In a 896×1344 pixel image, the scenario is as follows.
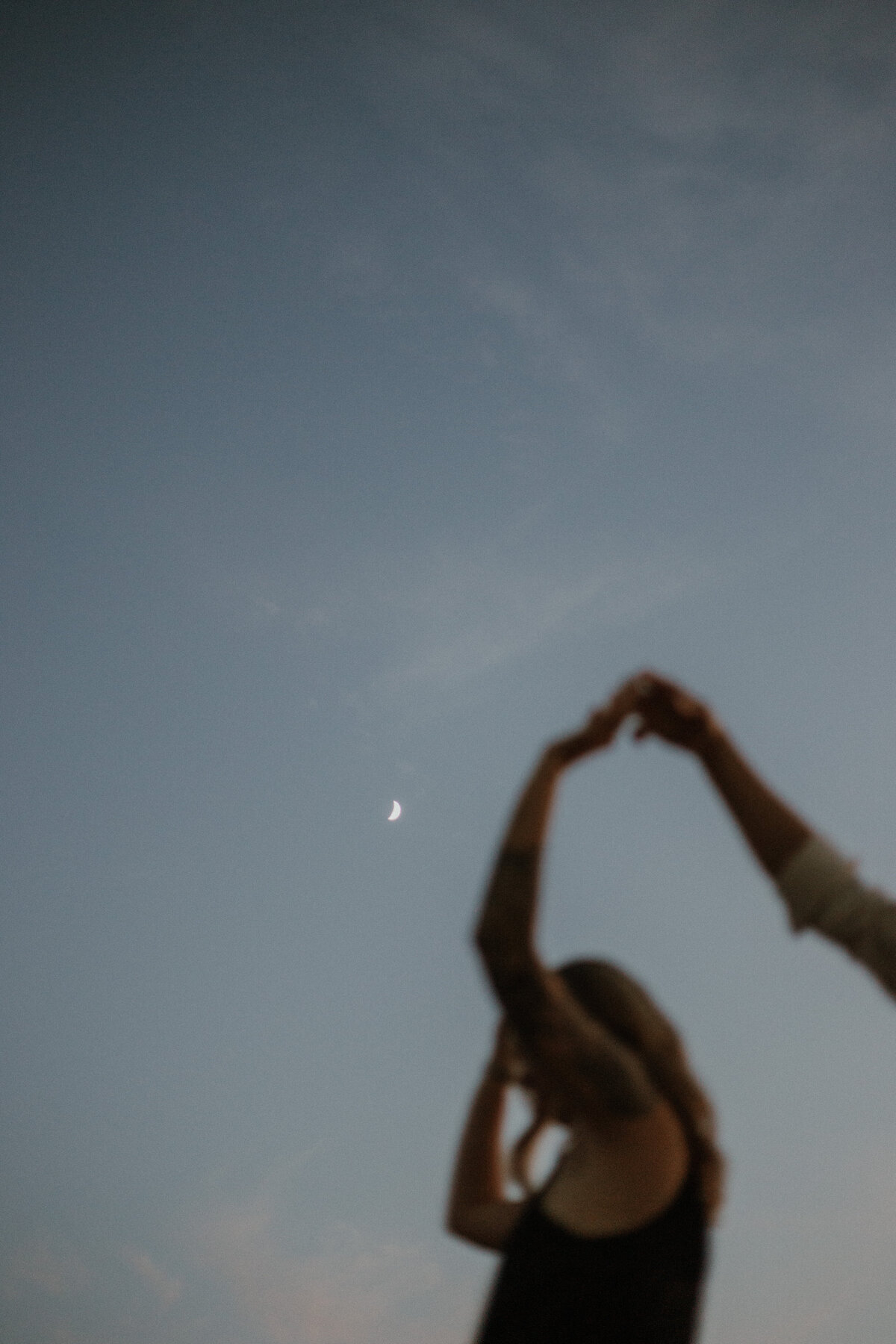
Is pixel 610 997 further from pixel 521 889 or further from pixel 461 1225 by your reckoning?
pixel 461 1225

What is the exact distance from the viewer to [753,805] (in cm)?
277

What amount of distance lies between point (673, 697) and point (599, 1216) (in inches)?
58.7

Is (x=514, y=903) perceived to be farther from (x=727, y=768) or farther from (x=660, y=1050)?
(x=727, y=768)

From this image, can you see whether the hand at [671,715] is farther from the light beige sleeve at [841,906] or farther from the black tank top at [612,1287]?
the black tank top at [612,1287]

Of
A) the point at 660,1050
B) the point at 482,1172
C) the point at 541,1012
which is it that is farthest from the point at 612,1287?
the point at 482,1172

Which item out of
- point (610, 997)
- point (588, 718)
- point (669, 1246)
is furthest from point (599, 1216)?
point (588, 718)

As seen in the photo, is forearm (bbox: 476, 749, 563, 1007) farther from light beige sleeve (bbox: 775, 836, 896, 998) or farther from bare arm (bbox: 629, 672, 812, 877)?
light beige sleeve (bbox: 775, 836, 896, 998)

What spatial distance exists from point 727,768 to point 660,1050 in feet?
2.84

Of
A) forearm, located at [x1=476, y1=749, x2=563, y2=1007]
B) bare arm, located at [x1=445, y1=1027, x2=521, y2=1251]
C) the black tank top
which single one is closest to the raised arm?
forearm, located at [x1=476, y1=749, x2=563, y2=1007]

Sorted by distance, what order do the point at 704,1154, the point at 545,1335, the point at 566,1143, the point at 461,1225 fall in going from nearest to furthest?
the point at 545,1335
the point at 704,1154
the point at 566,1143
the point at 461,1225

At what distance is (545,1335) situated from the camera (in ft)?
7.88

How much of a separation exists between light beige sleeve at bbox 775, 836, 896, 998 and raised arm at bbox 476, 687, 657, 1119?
649mm

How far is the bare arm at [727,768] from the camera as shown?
2.70m

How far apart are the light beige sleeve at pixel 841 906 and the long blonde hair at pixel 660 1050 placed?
502 millimetres
